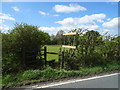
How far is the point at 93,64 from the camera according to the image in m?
6.02

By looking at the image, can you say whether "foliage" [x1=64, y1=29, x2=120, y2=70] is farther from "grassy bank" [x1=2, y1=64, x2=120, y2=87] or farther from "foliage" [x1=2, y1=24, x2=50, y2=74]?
"foliage" [x1=2, y1=24, x2=50, y2=74]

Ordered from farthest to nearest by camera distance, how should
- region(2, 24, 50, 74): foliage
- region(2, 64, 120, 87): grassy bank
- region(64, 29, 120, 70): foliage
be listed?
1. region(64, 29, 120, 70): foliage
2. region(2, 24, 50, 74): foliage
3. region(2, 64, 120, 87): grassy bank

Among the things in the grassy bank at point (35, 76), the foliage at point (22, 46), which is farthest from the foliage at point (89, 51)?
the foliage at point (22, 46)

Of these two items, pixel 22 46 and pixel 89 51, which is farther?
pixel 89 51

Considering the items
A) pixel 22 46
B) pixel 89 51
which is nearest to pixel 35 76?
pixel 22 46

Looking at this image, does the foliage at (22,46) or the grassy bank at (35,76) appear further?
the foliage at (22,46)

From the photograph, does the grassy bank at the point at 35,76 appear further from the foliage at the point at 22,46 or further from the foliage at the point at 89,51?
the foliage at the point at 89,51

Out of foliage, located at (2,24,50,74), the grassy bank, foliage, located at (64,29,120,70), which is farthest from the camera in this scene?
foliage, located at (64,29,120,70)

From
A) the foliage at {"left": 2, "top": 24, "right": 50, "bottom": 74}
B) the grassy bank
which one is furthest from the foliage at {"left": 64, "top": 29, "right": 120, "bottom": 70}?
the foliage at {"left": 2, "top": 24, "right": 50, "bottom": 74}

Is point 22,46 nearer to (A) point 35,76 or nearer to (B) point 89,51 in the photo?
(A) point 35,76

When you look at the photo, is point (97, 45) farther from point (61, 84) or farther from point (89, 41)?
point (61, 84)

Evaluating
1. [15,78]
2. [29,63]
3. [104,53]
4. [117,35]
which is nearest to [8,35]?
[29,63]

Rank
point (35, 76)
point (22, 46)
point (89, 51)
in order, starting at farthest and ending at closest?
point (89, 51) → point (22, 46) → point (35, 76)

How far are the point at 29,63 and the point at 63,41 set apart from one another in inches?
143
